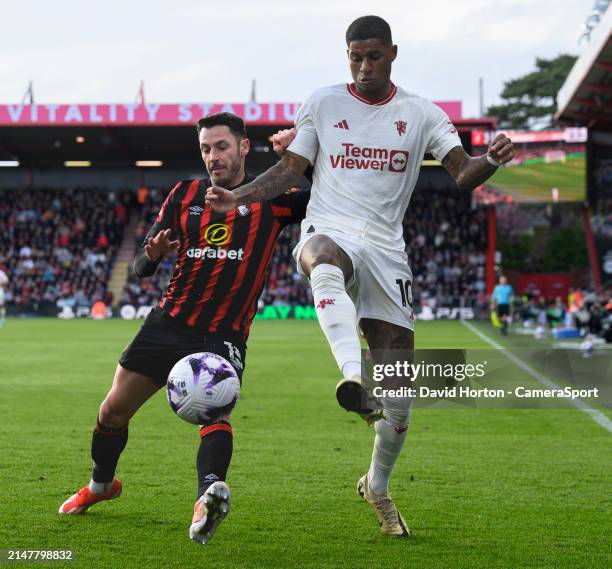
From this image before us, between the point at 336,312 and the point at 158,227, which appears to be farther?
the point at 158,227

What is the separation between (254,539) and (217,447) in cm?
54

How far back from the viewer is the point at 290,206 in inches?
222

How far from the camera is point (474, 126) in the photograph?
125ft

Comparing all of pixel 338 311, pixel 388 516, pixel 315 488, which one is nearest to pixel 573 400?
pixel 315 488

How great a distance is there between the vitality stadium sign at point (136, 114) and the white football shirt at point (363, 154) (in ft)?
111

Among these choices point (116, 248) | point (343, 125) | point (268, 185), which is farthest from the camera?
point (116, 248)

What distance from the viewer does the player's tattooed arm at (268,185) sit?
4.78 meters

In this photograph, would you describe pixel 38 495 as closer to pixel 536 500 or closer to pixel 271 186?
pixel 271 186

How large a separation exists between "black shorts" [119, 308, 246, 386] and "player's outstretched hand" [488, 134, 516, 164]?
1673 millimetres

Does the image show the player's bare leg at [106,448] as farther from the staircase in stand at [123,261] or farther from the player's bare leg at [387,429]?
the staircase in stand at [123,261]

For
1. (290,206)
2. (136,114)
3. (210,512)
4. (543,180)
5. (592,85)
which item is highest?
(592,85)

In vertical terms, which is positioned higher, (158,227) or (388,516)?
(158,227)

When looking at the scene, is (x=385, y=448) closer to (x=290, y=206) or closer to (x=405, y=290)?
(x=405, y=290)

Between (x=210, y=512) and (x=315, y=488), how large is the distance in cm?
215
